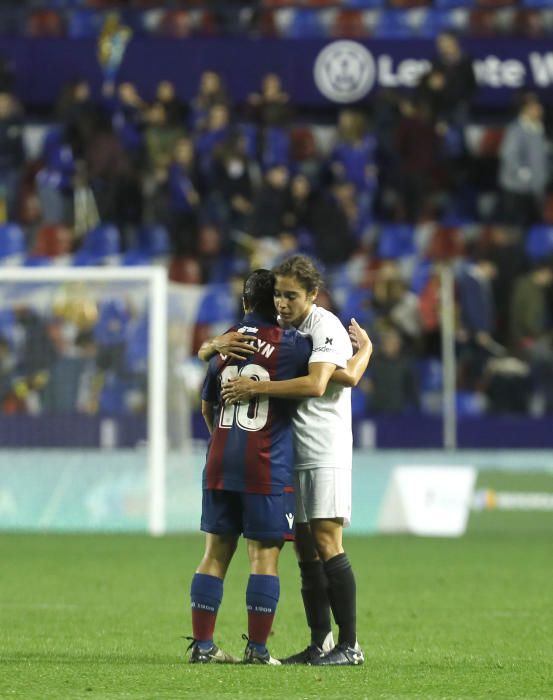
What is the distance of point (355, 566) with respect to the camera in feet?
43.9

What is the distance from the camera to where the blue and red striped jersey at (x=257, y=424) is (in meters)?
7.28

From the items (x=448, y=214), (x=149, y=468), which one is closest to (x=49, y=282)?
(x=149, y=468)

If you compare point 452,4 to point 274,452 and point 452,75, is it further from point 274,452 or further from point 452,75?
point 274,452

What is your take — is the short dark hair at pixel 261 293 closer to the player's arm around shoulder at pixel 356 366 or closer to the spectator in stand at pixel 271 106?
the player's arm around shoulder at pixel 356 366

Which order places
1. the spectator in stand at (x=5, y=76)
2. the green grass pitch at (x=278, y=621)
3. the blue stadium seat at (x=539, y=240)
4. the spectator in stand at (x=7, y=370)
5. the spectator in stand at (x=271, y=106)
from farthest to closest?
the spectator in stand at (x=5, y=76)
the spectator in stand at (x=271, y=106)
the blue stadium seat at (x=539, y=240)
the spectator in stand at (x=7, y=370)
the green grass pitch at (x=278, y=621)

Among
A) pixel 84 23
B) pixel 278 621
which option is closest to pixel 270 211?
pixel 84 23

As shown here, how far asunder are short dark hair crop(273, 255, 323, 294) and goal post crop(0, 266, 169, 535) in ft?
29.3

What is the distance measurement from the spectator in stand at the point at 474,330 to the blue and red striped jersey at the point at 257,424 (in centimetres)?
985

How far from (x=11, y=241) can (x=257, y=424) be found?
44.5 feet

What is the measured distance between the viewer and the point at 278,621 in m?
9.76

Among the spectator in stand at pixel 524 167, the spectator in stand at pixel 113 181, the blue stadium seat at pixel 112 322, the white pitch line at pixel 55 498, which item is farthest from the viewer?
the spectator in stand at pixel 524 167

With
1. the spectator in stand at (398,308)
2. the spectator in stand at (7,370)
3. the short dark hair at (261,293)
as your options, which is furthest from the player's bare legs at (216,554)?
the spectator in stand at (398,308)

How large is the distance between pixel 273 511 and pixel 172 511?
9.85m

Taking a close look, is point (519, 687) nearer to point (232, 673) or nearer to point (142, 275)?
point (232, 673)
